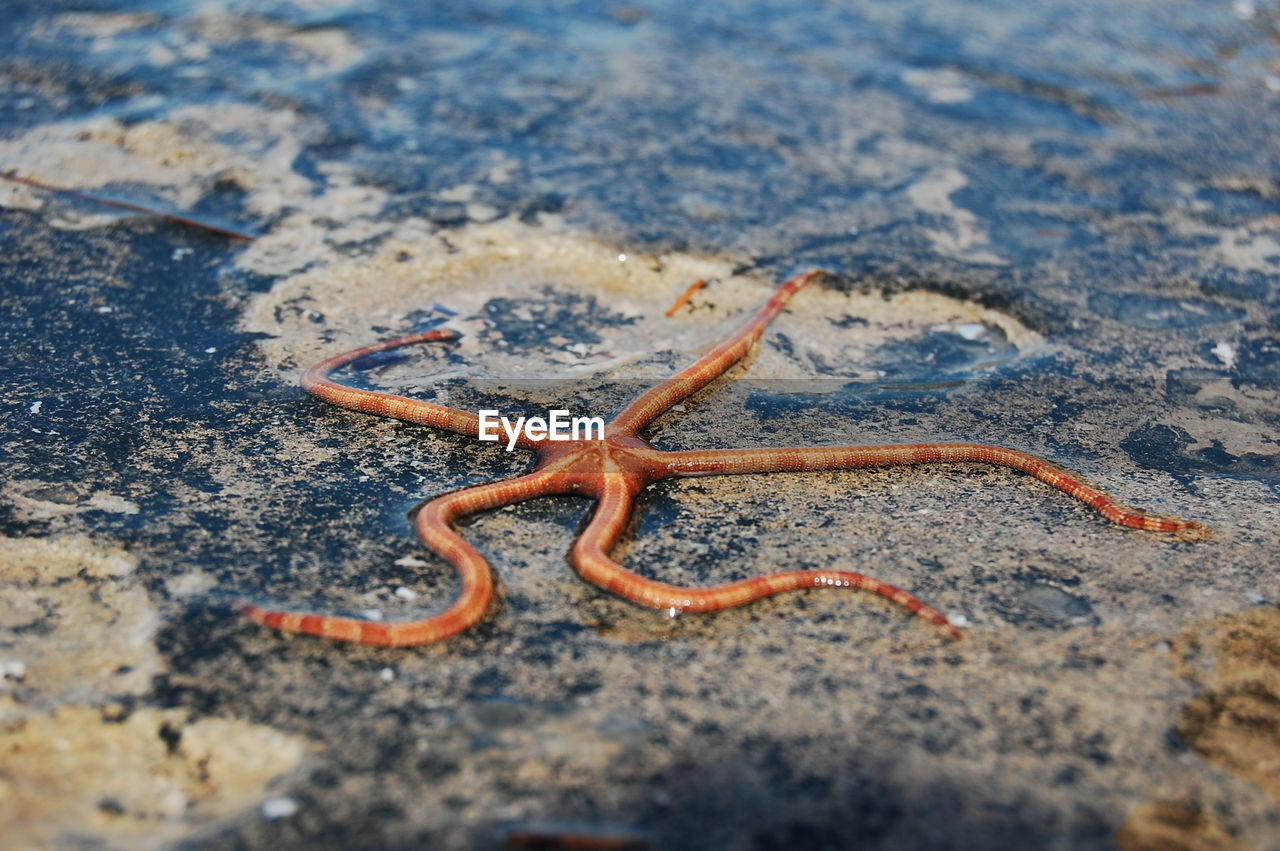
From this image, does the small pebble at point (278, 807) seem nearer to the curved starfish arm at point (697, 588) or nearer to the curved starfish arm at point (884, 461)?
the curved starfish arm at point (697, 588)

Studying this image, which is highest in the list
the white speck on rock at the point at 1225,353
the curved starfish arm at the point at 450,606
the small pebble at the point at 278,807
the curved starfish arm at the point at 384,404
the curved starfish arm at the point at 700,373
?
the white speck on rock at the point at 1225,353

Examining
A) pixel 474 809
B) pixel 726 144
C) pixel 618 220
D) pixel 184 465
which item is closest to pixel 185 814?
pixel 474 809

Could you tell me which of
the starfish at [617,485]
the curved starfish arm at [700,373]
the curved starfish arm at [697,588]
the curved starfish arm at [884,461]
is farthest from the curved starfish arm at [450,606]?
the curved starfish arm at [884,461]

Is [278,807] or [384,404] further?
[384,404]

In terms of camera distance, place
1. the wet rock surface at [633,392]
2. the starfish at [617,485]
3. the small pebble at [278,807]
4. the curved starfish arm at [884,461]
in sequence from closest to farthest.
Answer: the small pebble at [278,807] → the wet rock surface at [633,392] → the starfish at [617,485] → the curved starfish arm at [884,461]

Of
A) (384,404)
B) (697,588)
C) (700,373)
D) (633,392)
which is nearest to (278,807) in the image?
(697,588)

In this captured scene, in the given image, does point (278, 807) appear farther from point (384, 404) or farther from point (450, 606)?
point (384, 404)
